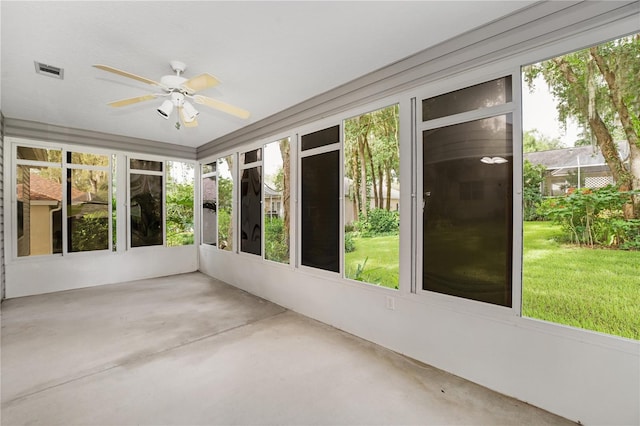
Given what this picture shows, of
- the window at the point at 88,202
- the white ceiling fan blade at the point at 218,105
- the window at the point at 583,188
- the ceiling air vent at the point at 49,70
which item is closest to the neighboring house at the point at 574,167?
the window at the point at 583,188

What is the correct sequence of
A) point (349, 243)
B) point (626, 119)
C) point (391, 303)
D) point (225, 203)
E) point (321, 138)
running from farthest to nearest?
1. point (225, 203)
2. point (321, 138)
3. point (349, 243)
4. point (391, 303)
5. point (626, 119)

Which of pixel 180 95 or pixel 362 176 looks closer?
pixel 180 95

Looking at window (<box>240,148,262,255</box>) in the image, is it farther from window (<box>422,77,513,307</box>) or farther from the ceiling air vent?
window (<box>422,77,513,307</box>)

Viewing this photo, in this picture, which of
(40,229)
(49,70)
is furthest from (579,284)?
(40,229)

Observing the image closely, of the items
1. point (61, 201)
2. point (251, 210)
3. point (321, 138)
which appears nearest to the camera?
point (321, 138)

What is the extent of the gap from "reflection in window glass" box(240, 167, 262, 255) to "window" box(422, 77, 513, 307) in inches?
114

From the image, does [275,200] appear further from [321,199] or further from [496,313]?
[496,313]

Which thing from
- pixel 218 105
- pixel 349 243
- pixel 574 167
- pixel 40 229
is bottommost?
pixel 349 243

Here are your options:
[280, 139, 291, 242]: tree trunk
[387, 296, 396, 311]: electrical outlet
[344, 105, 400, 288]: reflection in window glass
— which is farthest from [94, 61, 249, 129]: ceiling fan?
[387, 296, 396, 311]: electrical outlet

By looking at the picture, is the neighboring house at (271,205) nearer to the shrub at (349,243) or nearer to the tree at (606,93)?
the shrub at (349,243)

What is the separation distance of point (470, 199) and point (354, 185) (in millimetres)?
1535

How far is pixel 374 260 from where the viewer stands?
377 cm

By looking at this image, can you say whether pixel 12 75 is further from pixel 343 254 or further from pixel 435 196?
pixel 435 196

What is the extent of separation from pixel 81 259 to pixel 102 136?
7.46ft
